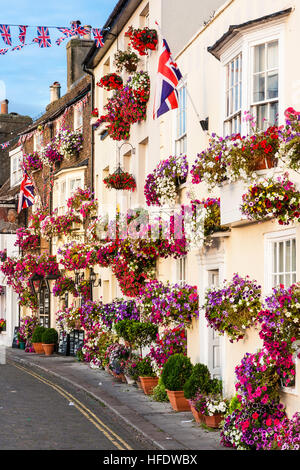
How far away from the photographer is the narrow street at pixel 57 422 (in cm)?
1169

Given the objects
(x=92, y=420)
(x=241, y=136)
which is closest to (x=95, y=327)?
(x=92, y=420)

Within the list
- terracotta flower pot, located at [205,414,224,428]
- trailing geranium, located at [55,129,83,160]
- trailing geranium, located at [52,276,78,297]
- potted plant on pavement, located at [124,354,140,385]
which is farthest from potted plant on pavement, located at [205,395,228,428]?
trailing geranium, located at [55,129,83,160]

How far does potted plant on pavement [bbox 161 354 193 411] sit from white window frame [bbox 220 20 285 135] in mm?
4794

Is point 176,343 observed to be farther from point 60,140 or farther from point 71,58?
point 71,58

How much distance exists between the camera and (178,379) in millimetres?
14031

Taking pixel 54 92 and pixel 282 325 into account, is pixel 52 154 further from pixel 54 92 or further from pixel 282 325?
pixel 282 325

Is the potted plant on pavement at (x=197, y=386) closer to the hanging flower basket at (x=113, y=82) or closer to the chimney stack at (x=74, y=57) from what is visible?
the hanging flower basket at (x=113, y=82)

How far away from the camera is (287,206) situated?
9602 mm

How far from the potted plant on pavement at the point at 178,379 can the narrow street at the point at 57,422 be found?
1.10 meters

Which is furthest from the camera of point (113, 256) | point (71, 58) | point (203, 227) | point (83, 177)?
point (71, 58)

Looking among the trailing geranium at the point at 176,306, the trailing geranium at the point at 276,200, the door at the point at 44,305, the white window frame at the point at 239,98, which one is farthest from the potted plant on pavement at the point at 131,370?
the door at the point at 44,305

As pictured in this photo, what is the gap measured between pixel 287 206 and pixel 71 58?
25.5 meters

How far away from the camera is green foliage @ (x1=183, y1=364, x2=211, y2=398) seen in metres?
12.9

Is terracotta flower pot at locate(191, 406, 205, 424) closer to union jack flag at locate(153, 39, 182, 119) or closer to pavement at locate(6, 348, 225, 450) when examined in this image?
pavement at locate(6, 348, 225, 450)
